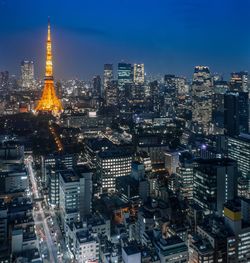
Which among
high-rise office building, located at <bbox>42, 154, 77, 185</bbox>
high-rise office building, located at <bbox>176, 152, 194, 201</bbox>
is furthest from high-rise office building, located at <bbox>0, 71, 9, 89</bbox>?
high-rise office building, located at <bbox>176, 152, 194, 201</bbox>

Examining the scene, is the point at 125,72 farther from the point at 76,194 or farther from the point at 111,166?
the point at 76,194

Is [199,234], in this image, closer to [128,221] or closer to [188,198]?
[128,221]

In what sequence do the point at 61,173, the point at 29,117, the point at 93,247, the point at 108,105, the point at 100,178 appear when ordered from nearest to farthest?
the point at 93,247 < the point at 61,173 < the point at 100,178 < the point at 29,117 < the point at 108,105

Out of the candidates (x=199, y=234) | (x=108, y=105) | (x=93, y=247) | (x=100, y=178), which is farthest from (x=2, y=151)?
(x=108, y=105)

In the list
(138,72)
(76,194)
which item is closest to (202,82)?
(138,72)

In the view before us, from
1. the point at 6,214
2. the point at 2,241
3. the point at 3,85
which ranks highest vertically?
the point at 3,85

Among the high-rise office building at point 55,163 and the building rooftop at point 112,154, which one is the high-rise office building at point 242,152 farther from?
the high-rise office building at point 55,163
